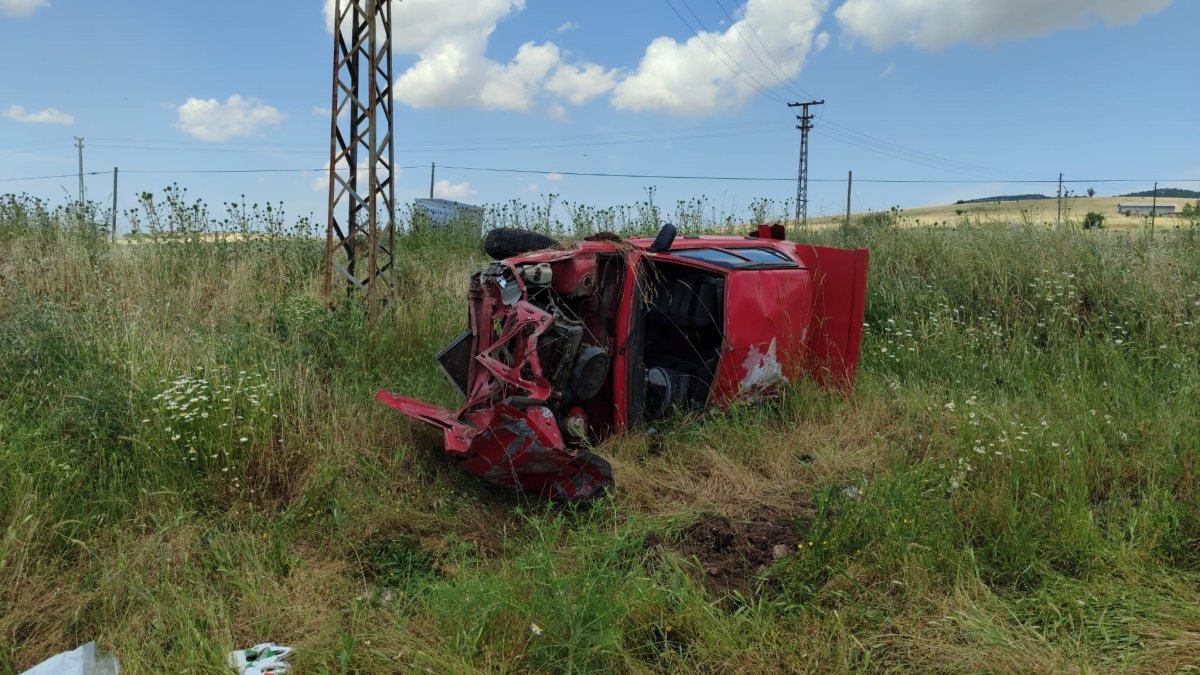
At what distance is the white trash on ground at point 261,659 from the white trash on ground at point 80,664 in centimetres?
43

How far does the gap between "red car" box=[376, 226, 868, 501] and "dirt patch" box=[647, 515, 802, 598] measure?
64cm

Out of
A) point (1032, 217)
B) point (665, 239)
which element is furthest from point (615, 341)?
point (1032, 217)

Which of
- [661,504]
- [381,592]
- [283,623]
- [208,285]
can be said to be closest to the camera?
[283,623]

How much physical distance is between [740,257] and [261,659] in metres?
4.10

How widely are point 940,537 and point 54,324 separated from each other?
21.0 feet

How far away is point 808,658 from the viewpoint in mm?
2711

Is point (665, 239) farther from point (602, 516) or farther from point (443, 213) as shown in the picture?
point (443, 213)

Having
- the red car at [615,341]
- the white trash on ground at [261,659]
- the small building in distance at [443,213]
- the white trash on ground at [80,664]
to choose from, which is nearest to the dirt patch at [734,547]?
the red car at [615,341]

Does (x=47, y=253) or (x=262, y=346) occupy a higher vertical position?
(x=47, y=253)

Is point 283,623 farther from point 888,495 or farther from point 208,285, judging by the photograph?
point 208,285

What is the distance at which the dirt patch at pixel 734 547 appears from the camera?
3.28 m

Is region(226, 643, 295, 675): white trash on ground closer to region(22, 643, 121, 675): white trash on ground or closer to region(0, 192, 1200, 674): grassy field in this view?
region(0, 192, 1200, 674): grassy field

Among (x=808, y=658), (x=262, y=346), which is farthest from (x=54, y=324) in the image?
(x=808, y=658)

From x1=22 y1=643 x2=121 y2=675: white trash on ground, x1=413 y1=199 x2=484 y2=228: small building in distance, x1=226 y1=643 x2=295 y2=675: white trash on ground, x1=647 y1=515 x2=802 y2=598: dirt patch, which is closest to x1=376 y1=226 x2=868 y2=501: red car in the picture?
x1=647 y1=515 x2=802 y2=598: dirt patch
